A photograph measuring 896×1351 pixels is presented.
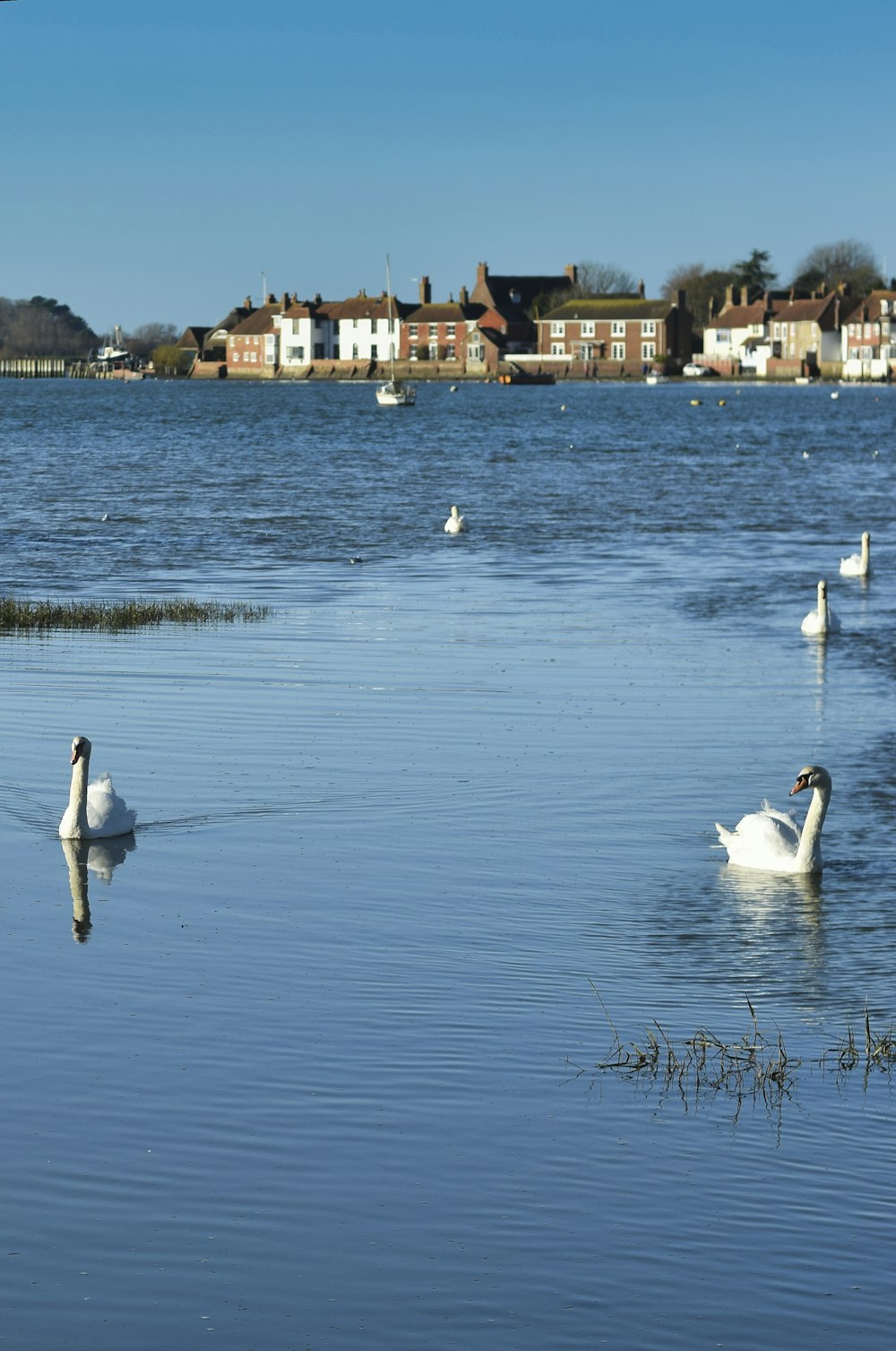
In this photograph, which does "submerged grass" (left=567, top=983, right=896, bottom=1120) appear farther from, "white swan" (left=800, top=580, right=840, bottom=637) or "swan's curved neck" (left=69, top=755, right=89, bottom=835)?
"white swan" (left=800, top=580, right=840, bottom=637)

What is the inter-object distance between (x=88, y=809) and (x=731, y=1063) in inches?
207

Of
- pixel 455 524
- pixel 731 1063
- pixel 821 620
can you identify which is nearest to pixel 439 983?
pixel 731 1063

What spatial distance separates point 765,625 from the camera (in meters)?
24.4

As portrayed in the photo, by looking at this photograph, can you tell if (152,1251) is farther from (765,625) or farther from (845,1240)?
(765,625)

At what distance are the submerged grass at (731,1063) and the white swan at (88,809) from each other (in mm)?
4523

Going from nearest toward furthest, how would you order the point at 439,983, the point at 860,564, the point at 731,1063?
the point at 731,1063, the point at 439,983, the point at 860,564

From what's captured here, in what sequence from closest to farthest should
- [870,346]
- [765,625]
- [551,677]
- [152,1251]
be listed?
[152,1251]
[551,677]
[765,625]
[870,346]

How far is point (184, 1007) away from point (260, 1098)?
1294mm

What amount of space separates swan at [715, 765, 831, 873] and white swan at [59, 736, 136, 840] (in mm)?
3763

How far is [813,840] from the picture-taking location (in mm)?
11906

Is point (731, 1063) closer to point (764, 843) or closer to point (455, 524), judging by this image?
point (764, 843)

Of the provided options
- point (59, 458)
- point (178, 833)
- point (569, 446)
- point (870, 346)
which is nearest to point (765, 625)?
point (178, 833)

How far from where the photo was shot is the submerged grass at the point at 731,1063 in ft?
26.8

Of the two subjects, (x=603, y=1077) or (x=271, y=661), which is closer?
(x=603, y=1077)
